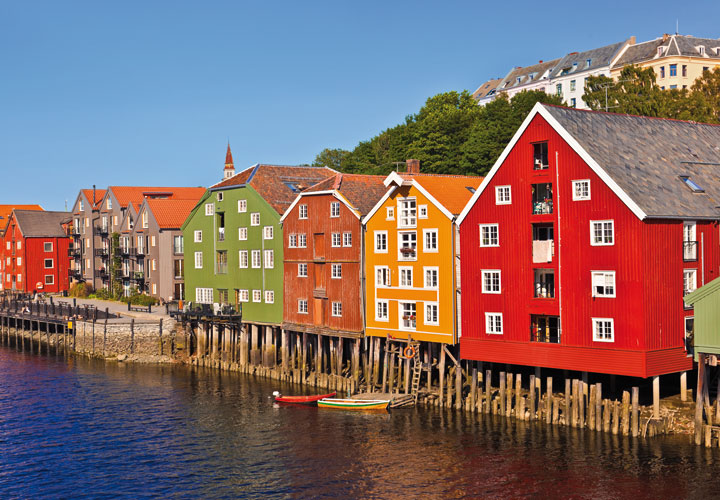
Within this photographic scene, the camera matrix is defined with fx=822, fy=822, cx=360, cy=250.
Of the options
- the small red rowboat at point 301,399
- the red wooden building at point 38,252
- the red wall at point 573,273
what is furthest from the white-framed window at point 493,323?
the red wooden building at point 38,252

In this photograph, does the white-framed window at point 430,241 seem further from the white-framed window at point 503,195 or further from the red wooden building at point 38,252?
the red wooden building at point 38,252

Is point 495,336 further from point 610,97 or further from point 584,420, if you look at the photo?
point 610,97

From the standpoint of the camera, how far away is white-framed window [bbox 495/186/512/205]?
49.7 metres

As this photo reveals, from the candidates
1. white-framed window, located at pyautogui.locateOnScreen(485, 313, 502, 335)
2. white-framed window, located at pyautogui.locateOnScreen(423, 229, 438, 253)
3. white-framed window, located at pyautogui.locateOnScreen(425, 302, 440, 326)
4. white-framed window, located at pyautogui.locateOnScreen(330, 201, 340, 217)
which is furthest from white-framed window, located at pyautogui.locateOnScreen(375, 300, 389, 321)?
white-framed window, located at pyautogui.locateOnScreen(485, 313, 502, 335)

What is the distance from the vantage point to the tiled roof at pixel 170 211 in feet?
321

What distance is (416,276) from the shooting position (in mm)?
56281

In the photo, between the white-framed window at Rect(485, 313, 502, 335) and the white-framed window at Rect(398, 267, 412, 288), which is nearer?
the white-framed window at Rect(485, 313, 502, 335)

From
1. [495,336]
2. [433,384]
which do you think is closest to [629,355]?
[495,336]

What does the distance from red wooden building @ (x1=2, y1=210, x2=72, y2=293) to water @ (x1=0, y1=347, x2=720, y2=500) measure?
73.3 meters

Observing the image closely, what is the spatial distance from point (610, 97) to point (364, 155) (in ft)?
172

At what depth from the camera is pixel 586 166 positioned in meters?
45.6

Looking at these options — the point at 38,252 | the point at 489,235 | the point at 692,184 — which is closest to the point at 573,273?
the point at 489,235

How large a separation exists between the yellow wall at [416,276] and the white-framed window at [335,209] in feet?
11.3

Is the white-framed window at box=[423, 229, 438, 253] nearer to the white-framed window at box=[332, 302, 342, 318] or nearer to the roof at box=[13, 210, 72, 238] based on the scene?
the white-framed window at box=[332, 302, 342, 318]
